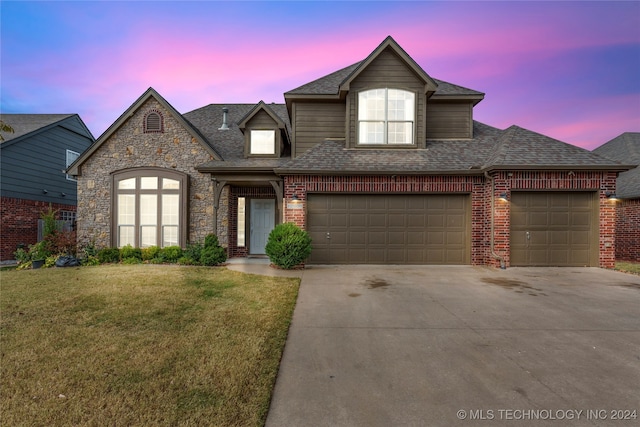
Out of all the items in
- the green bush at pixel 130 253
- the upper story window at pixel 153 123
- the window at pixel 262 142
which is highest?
the upper story window at pixel 153 123

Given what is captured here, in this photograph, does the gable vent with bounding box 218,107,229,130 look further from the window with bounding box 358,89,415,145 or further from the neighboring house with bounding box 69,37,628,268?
the window with bounding box 358,89,415,145

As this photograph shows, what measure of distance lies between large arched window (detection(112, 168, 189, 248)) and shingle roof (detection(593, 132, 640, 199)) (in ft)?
61.7

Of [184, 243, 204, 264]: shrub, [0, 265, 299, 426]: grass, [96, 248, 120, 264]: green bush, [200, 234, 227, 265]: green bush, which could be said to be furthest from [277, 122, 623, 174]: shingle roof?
[96, 248, 120, 264]: green bush

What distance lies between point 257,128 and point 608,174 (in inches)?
506

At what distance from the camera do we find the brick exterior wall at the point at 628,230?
11.8 m

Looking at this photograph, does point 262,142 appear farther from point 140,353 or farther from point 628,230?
point 628,230

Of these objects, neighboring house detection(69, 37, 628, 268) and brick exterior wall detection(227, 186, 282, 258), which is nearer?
neighboring house detection(69, 37, 628, 268)

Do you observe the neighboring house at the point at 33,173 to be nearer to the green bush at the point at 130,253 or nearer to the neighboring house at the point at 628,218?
the green bush at the point at 130,253

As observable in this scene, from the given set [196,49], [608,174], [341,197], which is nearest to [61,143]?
[196,49]

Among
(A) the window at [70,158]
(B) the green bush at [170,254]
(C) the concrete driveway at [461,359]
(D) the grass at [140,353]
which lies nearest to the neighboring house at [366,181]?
(B) the green bush at [170,254]

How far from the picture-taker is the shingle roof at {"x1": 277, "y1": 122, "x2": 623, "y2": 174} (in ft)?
31.2

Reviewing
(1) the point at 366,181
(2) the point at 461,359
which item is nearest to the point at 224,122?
(1) the point at 366,181

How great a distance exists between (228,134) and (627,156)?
2095cm

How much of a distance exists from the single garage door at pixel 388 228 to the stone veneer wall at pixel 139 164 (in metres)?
4.82
